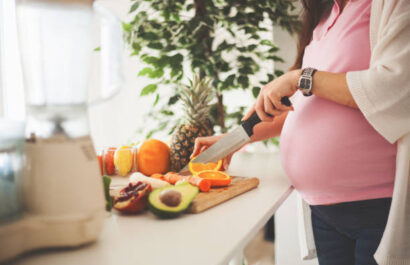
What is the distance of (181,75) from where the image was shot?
165cm

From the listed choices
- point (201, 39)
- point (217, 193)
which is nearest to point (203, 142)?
point (217, 193)

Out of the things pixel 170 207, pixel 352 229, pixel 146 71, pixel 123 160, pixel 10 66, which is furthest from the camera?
pixel 146 71

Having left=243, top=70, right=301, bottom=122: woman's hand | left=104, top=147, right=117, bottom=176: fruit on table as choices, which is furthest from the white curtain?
left=243, top=70, right=301, bottom=122: woman's hand

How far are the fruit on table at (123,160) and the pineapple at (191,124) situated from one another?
0.16m

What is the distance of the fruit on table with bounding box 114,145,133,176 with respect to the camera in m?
1.24

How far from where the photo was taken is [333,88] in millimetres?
803

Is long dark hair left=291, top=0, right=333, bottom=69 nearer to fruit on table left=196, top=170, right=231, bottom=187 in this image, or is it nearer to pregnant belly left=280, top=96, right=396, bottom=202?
pregnant belly left=280, top=96, right=396, bottom=202

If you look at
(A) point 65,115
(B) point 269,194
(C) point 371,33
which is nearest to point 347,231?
(B) point 269,194

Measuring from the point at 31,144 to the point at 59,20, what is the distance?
0.68 feet

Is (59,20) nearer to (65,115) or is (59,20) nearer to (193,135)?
(65,115)

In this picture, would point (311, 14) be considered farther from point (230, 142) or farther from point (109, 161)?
point (109, 161)

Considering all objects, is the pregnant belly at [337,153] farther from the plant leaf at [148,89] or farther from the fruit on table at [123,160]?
the plant leaf at [148,89]

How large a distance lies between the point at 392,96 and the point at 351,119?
0.37ft

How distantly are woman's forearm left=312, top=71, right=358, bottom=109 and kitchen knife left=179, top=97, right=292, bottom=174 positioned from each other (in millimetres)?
260
